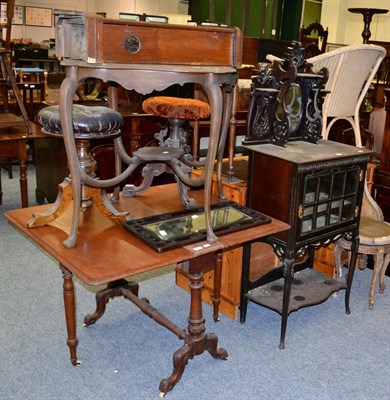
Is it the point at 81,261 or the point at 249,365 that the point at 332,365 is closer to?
the point at 249,365

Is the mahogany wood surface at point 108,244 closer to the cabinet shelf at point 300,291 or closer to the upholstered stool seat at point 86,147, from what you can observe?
the upholstered stool seat at point 86,147

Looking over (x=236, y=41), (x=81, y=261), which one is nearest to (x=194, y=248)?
(x=81, y=261)

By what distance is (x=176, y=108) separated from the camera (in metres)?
2.84

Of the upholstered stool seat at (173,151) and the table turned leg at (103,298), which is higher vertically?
the upholstered stool seat at (173,151)

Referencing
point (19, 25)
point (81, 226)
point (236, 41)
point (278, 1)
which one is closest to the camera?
point (236, 41)

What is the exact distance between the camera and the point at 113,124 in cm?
222

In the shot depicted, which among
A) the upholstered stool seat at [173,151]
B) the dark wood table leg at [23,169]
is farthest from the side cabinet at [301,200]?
the dark wood table leg at [23,169]

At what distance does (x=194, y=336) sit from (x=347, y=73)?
1672mm

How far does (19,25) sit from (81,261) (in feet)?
28.0

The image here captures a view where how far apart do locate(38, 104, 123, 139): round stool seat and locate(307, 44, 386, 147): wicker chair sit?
119 cm

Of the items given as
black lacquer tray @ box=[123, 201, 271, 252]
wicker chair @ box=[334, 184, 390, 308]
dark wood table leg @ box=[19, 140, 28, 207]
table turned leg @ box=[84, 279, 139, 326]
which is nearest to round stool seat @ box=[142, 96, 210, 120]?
black lacquer tray @ box=[123, 201, 271, 252]

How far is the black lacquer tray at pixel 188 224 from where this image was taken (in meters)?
2.03

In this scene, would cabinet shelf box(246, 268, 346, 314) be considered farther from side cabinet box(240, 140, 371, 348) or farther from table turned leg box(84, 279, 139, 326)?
table turned leg box(84, 279, 139, 326)

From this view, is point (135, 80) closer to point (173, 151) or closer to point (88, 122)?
point (88, 122)
